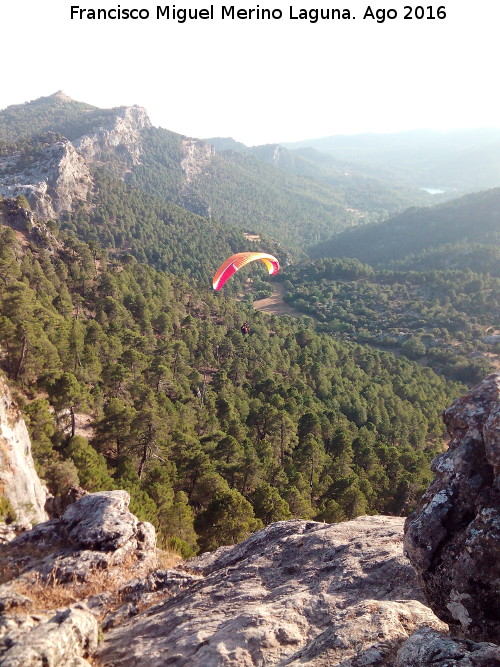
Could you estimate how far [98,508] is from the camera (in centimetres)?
1382

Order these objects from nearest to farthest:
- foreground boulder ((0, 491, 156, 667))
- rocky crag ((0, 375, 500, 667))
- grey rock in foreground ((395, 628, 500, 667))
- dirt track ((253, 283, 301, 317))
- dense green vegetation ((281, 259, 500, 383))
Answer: grey rock in foreground ((395, 628, 500, 667))
rocky crag ((0, 375, 500, 667))
foreground boulder ((0, 491, 156, 667))
dense green vegetation ((281, 259, 500, 383))
dirt track ((253, 283, 301, 317))

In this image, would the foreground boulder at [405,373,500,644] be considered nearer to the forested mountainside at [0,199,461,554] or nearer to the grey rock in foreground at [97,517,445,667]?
the grey rock in foreground at [97,517,445,667]

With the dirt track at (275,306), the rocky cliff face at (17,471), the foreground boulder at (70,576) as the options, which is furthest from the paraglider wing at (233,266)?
the dirt track at (275,306)

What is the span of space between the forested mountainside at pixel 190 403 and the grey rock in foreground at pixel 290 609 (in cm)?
930

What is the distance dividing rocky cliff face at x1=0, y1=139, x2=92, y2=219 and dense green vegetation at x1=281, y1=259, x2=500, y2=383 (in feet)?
296

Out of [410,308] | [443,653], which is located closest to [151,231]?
[410,308]

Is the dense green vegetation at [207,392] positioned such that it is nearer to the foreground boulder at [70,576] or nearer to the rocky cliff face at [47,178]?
the foreground boulder at [70,576]

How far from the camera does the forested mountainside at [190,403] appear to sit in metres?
27.8

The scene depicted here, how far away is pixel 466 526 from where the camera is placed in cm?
672

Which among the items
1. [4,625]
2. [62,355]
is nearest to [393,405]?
[62,355]

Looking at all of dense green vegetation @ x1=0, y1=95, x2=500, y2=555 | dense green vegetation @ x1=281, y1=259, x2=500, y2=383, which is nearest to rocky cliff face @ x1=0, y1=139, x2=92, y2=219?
dense green vegetation @ x1=0, y1=95, x2=500, y2=555

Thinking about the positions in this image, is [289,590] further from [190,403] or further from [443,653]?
[190,403]

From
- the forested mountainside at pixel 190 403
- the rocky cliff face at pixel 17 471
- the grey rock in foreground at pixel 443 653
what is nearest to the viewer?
the grey rock in foreground at pixel 443 653

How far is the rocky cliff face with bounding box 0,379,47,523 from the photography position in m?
17.1
